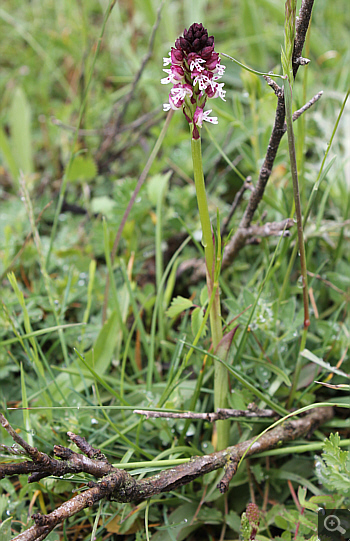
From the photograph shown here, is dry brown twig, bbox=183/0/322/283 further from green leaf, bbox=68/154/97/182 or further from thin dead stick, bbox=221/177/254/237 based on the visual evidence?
green leaf, bbox=68/154/97/182

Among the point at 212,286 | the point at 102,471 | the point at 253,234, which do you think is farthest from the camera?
the point at 253,234

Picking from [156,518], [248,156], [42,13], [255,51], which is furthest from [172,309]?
[42,13]

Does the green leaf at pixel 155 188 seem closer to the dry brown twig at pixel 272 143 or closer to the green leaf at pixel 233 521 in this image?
the dry brown twig at pixel 272 143

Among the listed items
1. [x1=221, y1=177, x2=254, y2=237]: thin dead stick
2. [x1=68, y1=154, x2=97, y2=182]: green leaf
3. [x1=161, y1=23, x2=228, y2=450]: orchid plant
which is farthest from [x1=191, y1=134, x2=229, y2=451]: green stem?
[x1=68, y1=154, x2=97, y2=182]: green leaf

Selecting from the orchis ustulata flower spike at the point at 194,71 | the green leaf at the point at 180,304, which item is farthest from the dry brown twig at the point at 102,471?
the orchis ustulata flower spike at the point at 194,71

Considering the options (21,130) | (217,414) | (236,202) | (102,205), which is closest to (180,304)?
(217,414)

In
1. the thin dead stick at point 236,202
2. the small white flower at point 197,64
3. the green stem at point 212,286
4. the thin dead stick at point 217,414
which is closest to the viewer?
the small white flower at point 197,64

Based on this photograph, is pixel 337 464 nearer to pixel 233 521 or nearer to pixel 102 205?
pixel 233 521
